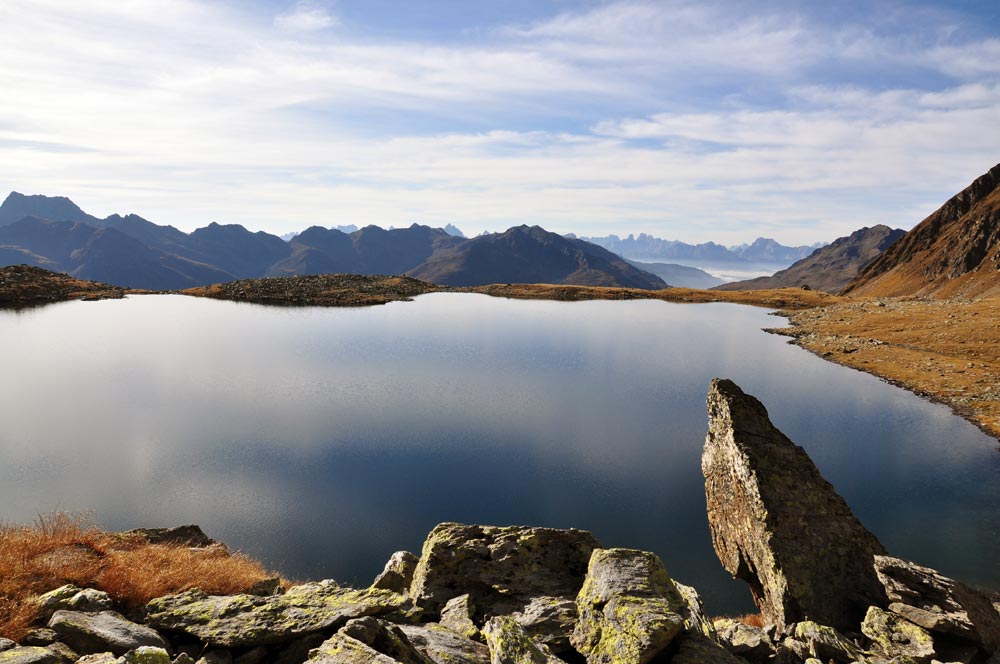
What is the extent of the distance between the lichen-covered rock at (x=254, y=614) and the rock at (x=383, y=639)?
4.81ft

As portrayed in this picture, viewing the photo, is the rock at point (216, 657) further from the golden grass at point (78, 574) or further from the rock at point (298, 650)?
the golden grass at point (78, 574)

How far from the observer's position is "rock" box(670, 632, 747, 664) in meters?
11.7

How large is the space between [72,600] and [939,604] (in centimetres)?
2606

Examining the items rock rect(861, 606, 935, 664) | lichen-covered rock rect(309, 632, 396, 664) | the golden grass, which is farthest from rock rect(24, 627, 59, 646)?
rock rect(861, 606, 935, 664)

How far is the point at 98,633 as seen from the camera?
35.8ft

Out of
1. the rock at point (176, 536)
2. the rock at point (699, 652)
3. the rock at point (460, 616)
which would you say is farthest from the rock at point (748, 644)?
the rock at point (176, 536)

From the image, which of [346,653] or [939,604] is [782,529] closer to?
[939,604]

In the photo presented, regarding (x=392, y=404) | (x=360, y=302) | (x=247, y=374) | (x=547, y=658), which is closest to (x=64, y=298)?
(x=360, y=302)

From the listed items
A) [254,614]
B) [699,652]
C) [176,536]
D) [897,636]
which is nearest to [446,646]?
[254,614]

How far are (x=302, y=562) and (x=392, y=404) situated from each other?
1103 inches

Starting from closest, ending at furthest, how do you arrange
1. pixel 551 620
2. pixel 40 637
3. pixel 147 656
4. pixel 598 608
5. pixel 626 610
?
pixel 147 656, pixel 40 637, pixel 626 610, pixel 598 608, pixel 551 620

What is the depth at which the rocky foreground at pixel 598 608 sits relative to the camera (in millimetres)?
11547

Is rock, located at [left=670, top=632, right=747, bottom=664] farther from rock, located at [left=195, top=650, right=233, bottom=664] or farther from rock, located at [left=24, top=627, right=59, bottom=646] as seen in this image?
rock, located at [left=24, top=627, right=59, bottom=646]

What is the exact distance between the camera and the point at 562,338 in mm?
100438
